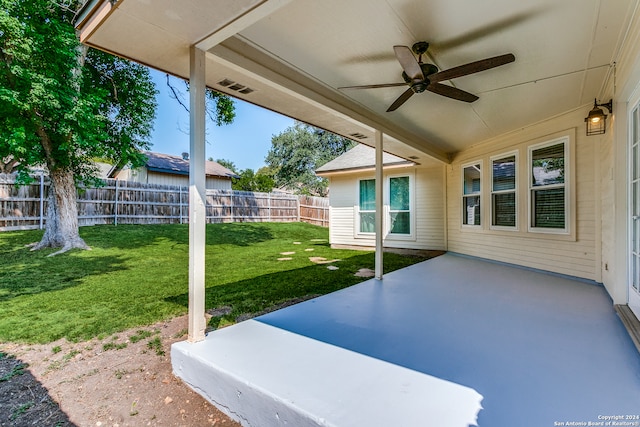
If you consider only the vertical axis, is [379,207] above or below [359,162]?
below

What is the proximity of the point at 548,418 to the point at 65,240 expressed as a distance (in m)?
9.55

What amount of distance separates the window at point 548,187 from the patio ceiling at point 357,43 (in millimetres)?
1016

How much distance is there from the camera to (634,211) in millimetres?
2994

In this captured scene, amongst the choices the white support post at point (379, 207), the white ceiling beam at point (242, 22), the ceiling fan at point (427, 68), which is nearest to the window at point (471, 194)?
the white support post at point (379, 207)

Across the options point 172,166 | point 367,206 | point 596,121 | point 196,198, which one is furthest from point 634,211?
point 172,166

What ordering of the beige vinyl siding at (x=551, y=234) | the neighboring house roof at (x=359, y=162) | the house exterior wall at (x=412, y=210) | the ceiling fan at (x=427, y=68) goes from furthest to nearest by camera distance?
1. the neighboring house roof at (x=359, y=162)
2. the house exterior wall at (x=412, y=210)
3. the beige vinyl siding at (x=551, y=234)
4. the ceiling fan at (x=427, y=68)

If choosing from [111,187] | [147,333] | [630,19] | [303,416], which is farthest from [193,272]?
[111,187]

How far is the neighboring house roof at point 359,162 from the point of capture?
28.2 ft

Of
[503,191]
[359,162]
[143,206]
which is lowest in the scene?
[143,206]

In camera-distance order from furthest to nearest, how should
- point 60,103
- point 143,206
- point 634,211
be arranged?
point 143,206 → point 60,103 → point 634,211

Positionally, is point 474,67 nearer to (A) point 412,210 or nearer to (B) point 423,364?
(B) point 423,364

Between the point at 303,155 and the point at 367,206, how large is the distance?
700 inches

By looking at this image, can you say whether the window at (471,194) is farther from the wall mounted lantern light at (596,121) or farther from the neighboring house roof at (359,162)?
the wall mounted lantern light at (596,121)

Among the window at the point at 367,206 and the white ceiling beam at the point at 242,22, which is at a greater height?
the white ceiling beam at the point at 242,22
